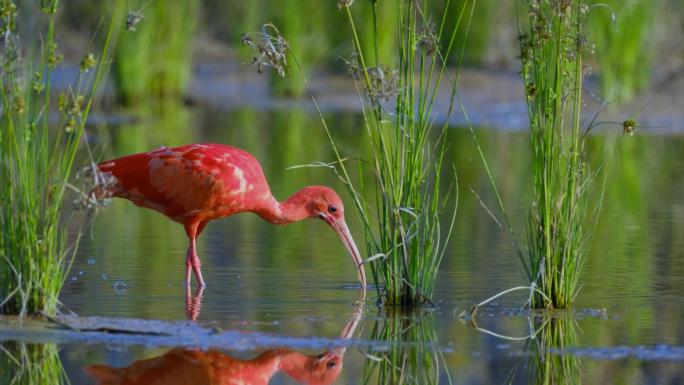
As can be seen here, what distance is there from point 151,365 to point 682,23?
48.7 feet

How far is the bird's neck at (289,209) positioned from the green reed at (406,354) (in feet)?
4.26

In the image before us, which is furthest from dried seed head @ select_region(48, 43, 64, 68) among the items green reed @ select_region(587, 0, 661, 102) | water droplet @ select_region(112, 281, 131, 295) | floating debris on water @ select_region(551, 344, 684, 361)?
green reed @ select_region(587, 0, 661, 102)

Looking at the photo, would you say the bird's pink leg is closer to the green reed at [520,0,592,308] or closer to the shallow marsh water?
the shallow marsh water

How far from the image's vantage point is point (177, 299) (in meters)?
6.81

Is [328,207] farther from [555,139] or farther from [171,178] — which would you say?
[555,139]

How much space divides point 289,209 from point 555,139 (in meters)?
1.81

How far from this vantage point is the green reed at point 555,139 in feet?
20.4

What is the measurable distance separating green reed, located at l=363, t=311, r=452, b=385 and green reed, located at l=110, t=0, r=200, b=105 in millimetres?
11806

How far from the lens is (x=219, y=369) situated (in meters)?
5.33

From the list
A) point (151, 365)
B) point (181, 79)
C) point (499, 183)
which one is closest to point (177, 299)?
point (151, 365)

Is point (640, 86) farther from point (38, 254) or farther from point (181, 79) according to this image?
point (38, 254)

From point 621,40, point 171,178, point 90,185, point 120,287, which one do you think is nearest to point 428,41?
point 90,185

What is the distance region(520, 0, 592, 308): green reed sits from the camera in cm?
622

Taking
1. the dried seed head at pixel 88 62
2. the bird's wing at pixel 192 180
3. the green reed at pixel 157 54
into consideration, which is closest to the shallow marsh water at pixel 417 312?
the bird's wing at pixel 192 180
